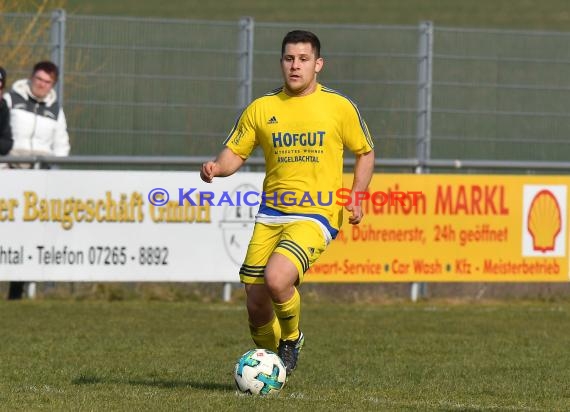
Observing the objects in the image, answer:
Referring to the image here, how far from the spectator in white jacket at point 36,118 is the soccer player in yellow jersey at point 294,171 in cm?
598

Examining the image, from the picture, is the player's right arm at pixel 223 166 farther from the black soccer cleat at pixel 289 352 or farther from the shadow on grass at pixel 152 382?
the shadow on grass at pixel 152 382

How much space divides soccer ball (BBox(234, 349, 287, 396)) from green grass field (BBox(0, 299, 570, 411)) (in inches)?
4.1

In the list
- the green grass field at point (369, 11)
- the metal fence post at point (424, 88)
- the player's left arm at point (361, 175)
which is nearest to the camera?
the player's left arm at point (361, 175)

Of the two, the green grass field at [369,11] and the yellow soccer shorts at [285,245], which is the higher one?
the green grass field at [369,11]

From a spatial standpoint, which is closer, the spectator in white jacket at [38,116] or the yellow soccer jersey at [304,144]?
the yellow soccer jersey at [304,144]

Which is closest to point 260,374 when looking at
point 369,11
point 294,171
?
point 294,171

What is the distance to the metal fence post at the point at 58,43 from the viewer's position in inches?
598

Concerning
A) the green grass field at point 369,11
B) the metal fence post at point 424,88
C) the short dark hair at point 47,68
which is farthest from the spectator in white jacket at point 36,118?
the green grass field at point 369,11

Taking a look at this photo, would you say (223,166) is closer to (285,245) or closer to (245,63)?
(285,245)

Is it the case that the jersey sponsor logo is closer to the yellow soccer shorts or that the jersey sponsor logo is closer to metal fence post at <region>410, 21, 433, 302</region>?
the yellow soccer shorts

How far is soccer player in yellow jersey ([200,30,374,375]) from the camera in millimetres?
8180

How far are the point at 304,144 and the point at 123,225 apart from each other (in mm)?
6132

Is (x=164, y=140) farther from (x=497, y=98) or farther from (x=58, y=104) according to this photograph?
(x=497, y=98)

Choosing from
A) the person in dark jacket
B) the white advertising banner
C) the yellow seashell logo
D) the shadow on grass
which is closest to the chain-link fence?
the yellow seashell logo
